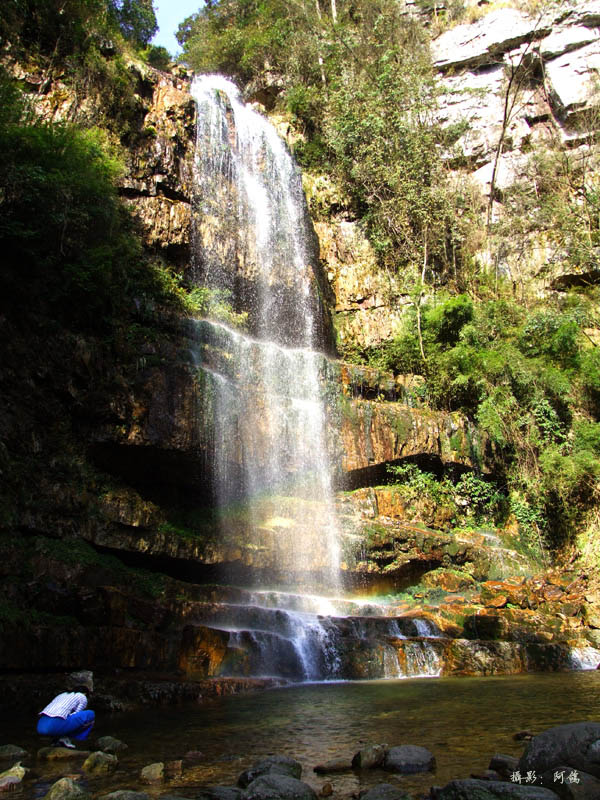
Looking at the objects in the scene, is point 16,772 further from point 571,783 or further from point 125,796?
point 571,783

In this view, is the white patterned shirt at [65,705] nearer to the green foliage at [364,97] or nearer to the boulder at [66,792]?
the boulder at [66,792]

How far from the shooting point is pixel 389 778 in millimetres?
4070

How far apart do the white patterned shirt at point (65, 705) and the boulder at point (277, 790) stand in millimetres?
2646

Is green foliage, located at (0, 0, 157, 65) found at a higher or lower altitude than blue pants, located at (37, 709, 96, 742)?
higher

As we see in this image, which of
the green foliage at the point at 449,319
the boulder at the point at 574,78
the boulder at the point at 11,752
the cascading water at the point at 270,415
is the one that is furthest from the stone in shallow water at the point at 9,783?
the boulder at the point at 574,78

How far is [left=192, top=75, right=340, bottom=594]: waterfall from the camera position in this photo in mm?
14250

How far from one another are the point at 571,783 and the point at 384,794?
111 cm

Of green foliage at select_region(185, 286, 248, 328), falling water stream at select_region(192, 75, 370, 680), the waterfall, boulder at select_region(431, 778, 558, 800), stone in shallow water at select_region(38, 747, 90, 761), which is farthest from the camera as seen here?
green foliage at select_region(185, 286, 248, 328)

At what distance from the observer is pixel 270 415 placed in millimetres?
15461

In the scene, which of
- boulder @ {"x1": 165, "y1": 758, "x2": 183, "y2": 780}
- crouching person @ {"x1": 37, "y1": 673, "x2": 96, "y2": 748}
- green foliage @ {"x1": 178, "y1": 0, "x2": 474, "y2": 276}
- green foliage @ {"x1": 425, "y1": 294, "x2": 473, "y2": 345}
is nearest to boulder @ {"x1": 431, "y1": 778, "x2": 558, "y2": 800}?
boulder @ {"x1": 165, "y1": 758, "x2": 183, "y2": 780}

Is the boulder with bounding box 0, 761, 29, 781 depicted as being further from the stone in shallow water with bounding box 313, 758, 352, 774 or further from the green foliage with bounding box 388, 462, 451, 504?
the green foliage with bounding box 388, 462, 451, 504

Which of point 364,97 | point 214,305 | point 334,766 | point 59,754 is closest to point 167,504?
point 214,305

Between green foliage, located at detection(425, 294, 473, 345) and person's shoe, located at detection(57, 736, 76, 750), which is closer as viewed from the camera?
person's shoe, located at detection(57, 736, 76, 750)

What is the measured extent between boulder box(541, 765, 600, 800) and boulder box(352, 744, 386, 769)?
131cm
